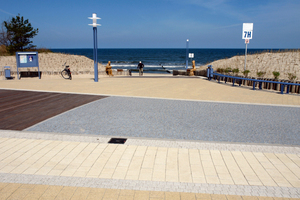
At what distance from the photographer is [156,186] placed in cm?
363

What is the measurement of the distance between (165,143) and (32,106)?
5.61m

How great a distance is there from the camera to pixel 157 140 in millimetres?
5363

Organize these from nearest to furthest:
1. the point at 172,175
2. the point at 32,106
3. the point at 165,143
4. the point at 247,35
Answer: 1. the point at 172,175
2. the point at 165,143
3. the point at 32,106
4. the point at 247,35

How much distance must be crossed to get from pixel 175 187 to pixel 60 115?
497cm

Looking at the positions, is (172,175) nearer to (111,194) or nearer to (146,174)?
(146,174)

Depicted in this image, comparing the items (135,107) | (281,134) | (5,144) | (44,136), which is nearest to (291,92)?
(281,134)

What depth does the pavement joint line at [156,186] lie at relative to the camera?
3.51 m

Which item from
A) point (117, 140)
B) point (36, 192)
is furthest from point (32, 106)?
point (36, 192)

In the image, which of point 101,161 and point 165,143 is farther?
point 165,143

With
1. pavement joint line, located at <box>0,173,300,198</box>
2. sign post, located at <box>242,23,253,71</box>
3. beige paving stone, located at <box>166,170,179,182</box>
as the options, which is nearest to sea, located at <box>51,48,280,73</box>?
sign post, located at <box>242,23,253,71</box>

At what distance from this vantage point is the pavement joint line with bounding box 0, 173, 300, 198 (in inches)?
138

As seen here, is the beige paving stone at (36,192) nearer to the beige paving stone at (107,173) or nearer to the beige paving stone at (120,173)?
the beige paving stone at (107,173)

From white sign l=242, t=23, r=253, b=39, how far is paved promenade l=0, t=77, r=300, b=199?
976 cm

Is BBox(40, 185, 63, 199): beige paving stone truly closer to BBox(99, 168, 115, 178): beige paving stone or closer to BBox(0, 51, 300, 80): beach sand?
BBox(99, 168, 115, 178): beige paving stone
